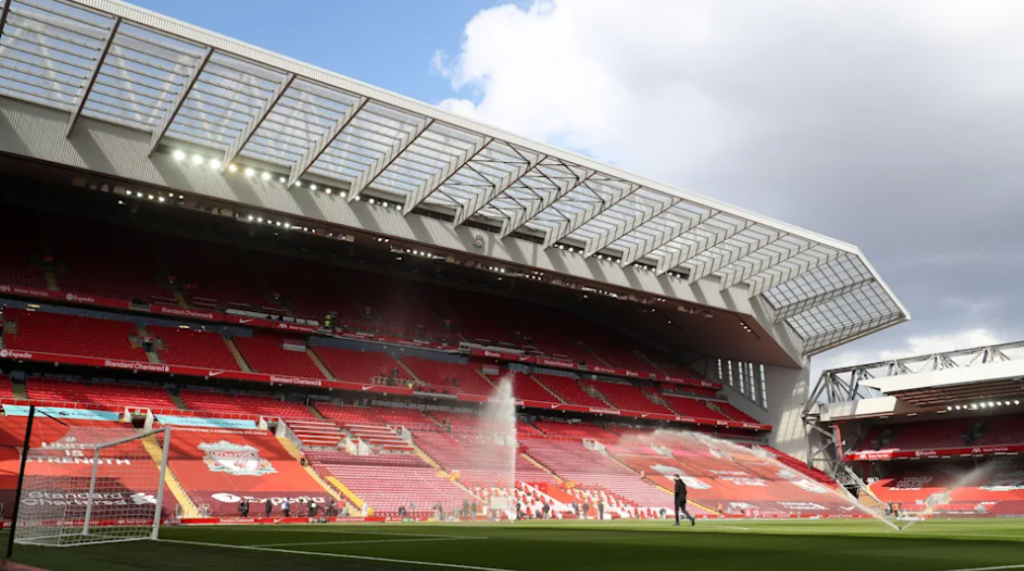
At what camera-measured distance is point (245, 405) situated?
38.8 m

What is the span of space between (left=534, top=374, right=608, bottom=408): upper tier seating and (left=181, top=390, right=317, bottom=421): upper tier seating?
18.6m

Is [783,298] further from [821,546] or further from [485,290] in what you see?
[821,546]

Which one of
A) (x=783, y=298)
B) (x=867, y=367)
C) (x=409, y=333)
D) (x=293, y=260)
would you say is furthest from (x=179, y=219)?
(x=867, y=367)

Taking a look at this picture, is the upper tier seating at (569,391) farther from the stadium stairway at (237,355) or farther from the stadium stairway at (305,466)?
the stadium stairway at (305,466)

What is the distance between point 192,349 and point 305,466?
440 inches

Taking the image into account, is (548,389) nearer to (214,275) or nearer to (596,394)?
(596,394)

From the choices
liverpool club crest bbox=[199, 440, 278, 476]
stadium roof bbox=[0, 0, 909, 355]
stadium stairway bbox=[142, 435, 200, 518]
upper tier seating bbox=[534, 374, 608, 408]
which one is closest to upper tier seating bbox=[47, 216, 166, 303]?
stadium roof bbox=[0, 0, 909, 355]

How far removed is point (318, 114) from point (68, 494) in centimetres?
1721

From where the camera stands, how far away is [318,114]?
98.4ft

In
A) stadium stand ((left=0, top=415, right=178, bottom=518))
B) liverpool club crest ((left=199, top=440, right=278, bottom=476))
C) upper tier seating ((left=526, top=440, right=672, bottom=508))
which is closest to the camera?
stadium stand ((left=0, top=415, right=178, bottom=518))

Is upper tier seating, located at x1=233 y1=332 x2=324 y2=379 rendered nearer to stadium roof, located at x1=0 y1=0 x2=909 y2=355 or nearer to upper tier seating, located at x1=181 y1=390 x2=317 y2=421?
upper tier seating, located at x1=181 y1=390 x2=317 y2=421

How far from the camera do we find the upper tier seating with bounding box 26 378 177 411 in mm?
32969

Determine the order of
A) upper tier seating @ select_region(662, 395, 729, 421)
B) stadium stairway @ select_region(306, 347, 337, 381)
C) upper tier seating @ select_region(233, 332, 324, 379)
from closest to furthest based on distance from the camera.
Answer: upper tier seating @ select_region(233, 332, 324, 379)
stadium stairway @ select_region(306, 347, 337, 381)
upper tier seating @ select_region(662, 395, 729, 421)

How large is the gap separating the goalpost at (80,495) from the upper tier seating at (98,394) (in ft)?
43.1
